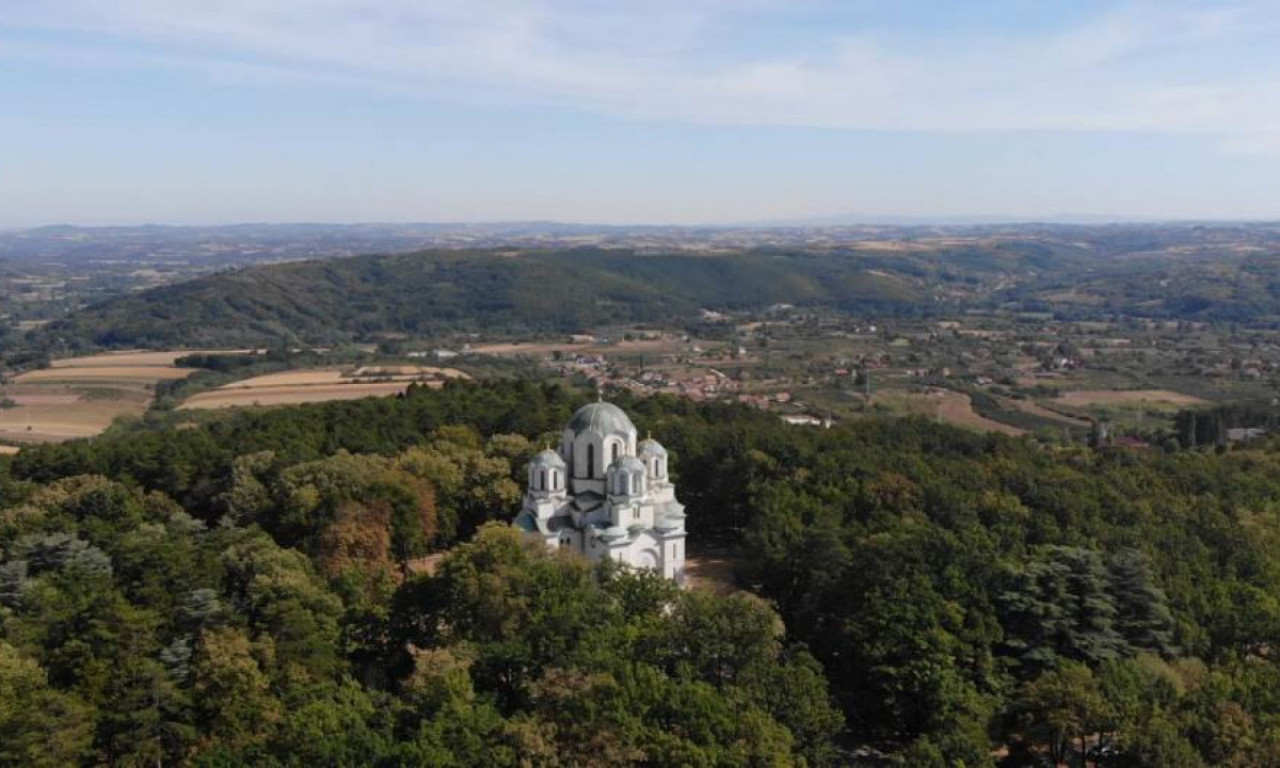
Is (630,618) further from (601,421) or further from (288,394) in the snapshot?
(288,394)

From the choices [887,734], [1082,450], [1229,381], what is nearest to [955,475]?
[1082,450]

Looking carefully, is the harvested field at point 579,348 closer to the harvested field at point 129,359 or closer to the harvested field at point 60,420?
the harvested field at point 129,359

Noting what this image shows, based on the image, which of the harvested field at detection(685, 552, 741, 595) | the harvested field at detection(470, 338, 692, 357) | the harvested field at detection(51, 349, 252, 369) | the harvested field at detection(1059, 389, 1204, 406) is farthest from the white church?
the harvested field at detection(470, 338, 692, 357)

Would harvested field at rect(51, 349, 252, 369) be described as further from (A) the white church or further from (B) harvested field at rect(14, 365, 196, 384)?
(A) the white church

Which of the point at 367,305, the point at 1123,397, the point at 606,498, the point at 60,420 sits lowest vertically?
the point at 1123,397

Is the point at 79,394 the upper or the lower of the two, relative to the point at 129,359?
lower

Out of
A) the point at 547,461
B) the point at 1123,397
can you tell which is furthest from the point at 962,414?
the point at 547,461

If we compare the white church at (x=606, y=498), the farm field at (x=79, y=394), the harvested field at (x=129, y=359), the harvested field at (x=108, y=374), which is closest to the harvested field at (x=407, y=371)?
the harvested field at (x=108, y=374)
